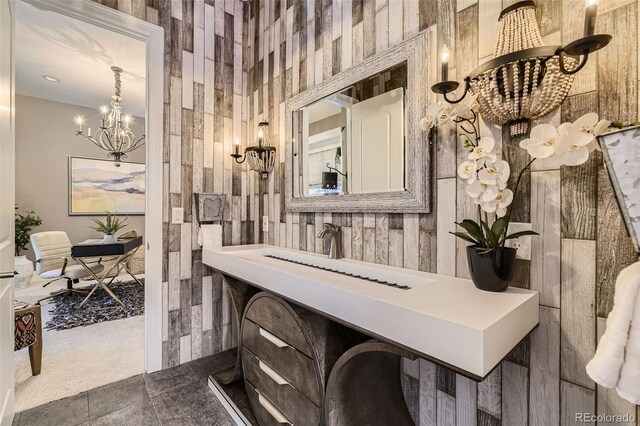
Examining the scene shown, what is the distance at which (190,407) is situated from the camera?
68.2 inches

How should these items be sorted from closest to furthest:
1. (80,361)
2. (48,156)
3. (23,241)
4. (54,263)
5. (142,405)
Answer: (142,405)
(80,361)
(54,263)
(23,241)
(48,156)

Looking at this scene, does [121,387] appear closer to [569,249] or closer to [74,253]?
[74,253]

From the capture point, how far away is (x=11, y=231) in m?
1.57

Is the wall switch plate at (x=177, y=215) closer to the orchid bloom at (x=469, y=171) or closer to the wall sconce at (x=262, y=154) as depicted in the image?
the wall sconce at (x=262, y=154)

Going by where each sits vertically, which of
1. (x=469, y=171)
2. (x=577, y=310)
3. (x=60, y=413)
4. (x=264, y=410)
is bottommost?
(x=60, y=413)

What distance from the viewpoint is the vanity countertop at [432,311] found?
2.17 feet

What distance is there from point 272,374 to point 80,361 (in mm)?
1962

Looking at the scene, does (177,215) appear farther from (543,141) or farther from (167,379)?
(543,141)

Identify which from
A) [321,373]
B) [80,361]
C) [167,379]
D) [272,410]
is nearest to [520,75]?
[321,373]

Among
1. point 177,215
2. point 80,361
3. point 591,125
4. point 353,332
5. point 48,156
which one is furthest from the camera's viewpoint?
point 48,156

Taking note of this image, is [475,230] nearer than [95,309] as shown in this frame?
Yes

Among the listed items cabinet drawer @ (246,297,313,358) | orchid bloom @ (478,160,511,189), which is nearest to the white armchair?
cabinet drawer @ (246,297,313,358)

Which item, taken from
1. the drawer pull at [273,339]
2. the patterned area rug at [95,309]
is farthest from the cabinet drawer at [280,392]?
the patterned area rug at [95,309]

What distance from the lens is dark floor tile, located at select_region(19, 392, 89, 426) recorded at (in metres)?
1.62
